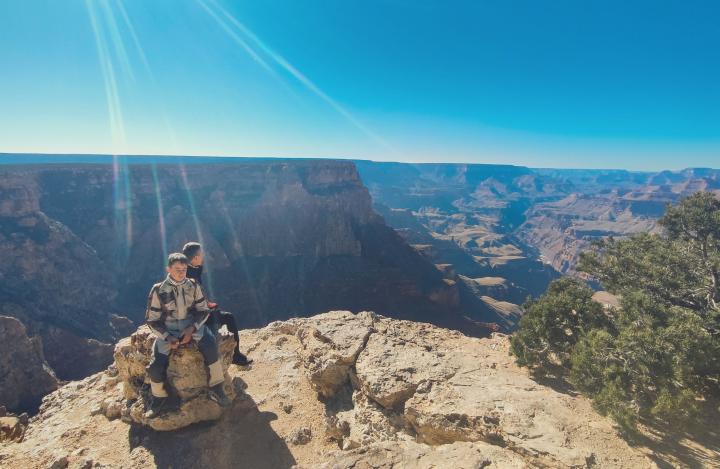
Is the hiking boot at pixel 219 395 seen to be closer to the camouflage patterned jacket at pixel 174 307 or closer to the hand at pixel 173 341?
the hand at pixel 173 341

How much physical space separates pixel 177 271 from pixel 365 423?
19.8 feet

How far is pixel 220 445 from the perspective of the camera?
29.2 ft

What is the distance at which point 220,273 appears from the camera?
2702 inches

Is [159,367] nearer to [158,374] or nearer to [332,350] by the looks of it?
[158,374]

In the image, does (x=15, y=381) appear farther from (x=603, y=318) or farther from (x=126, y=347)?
(x=603, y=318)

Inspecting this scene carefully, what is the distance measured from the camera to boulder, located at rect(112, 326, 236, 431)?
29.1ft

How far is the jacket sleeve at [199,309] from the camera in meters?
8.16

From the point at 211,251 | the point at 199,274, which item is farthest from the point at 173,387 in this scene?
the point at 211,251

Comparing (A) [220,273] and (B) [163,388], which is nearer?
(B) [163,388]

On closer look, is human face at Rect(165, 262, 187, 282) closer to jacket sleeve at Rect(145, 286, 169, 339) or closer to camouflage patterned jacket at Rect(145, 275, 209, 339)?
camouflage patterned jacket at Rect(145, 275, 209, 339)

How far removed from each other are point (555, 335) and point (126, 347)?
1362cm

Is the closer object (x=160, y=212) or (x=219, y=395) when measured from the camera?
(x=219, y=395)

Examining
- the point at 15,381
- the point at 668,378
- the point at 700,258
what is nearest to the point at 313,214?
the point at 15,381

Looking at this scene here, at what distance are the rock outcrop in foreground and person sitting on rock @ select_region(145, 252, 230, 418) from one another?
221cm
